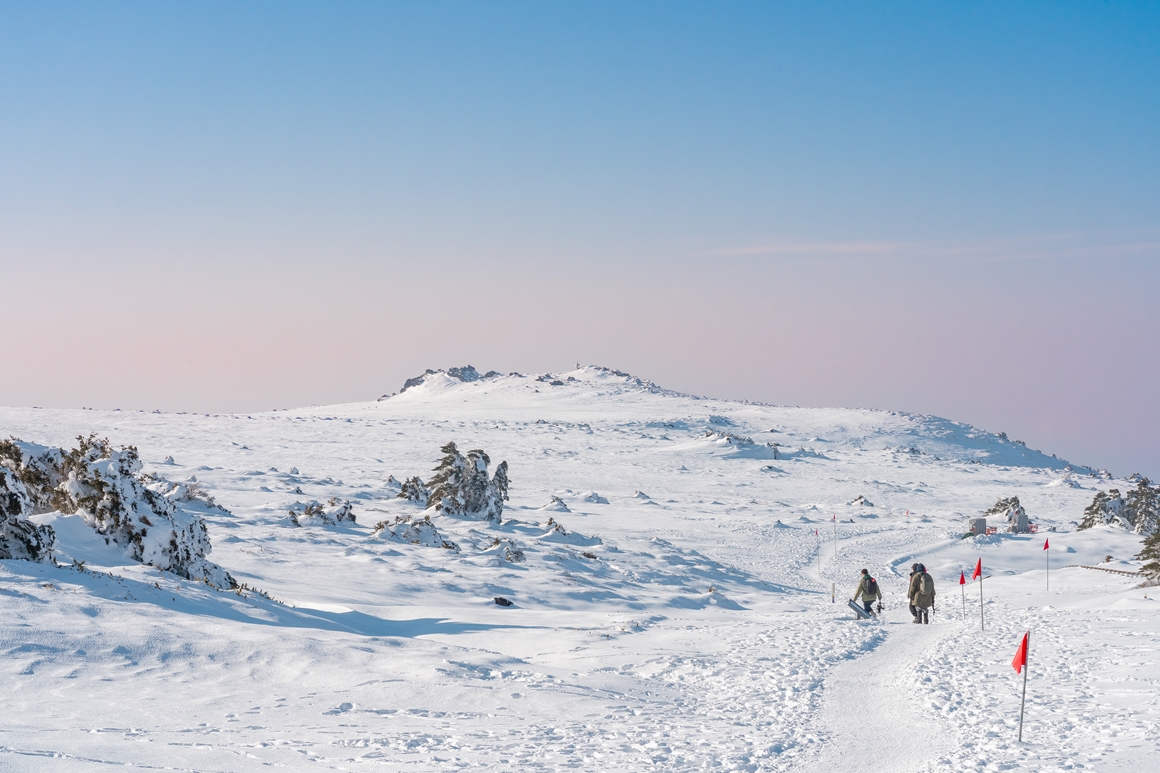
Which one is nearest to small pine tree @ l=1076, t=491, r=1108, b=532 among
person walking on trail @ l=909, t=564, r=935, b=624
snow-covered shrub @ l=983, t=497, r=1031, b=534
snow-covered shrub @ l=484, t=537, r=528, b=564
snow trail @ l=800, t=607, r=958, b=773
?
snow-covered shrub @ l=983, t=497, r=1031, b=534

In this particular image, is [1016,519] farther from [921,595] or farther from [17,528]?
[17,528]

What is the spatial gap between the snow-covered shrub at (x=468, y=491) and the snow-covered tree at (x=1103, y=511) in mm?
29282

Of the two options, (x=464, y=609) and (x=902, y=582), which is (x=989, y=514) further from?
(x=464, y=609)

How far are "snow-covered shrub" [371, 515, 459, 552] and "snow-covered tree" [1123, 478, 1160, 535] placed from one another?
32758 mm

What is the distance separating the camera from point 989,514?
45.0m

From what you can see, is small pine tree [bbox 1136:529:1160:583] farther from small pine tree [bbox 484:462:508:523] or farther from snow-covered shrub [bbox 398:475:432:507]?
snow-covered shrub [bbox 398:475:432:507]

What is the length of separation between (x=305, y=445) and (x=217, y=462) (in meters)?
15.6

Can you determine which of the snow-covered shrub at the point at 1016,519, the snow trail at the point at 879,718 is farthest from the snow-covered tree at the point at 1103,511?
the snow trail at the point at 879,718

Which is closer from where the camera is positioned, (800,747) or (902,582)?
(800,747)

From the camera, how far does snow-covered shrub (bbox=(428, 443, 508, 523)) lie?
29234 millimetres

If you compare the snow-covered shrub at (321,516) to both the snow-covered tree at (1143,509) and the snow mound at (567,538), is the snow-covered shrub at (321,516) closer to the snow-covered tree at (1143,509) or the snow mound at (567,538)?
the snow mound at (567,538)

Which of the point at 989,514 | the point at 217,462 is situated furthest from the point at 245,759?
the point at 989,514

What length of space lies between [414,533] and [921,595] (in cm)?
1328

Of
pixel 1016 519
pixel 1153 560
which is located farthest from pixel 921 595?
pixel 1016 519
